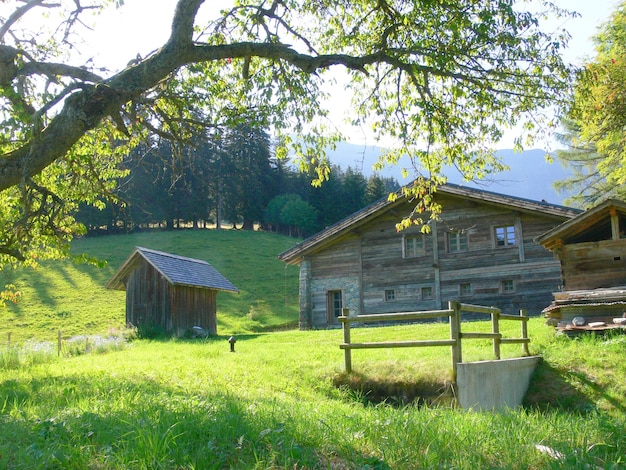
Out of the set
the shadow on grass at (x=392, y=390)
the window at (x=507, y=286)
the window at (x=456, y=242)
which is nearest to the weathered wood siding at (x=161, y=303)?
the window at (x=456, y=242)

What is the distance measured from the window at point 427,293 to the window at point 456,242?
2190mm

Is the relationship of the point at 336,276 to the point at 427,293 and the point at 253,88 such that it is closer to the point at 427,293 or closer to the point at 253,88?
the point at 427,293

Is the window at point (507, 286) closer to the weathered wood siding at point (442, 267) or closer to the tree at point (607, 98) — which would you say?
the weathered wood siding at point (442, 267)

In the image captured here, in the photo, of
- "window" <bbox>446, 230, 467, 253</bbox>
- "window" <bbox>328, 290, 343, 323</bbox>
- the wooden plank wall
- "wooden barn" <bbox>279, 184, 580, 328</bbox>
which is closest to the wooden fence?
the wooden plank wall

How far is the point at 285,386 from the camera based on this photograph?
11.7 metres

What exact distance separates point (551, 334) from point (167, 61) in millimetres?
13506

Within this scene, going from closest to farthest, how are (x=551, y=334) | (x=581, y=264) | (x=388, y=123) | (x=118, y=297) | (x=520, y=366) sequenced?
(x=388, y=123) < (x=520, y=366) < (x=551, y=334) < (x=581, y=264) < (x=118, y=297)

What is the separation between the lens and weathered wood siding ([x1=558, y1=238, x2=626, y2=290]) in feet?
62.7

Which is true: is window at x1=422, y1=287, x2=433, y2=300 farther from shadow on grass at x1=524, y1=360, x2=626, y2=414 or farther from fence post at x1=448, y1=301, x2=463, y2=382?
fence post at x1=448, y1=301, x2=463, y2=382

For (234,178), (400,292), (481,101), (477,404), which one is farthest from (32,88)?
(234,178)

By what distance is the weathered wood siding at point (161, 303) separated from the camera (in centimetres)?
3022

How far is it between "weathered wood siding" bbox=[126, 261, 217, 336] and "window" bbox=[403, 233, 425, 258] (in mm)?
11265

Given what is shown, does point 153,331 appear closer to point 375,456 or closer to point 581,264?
point 581,264

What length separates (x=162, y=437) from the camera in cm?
502
